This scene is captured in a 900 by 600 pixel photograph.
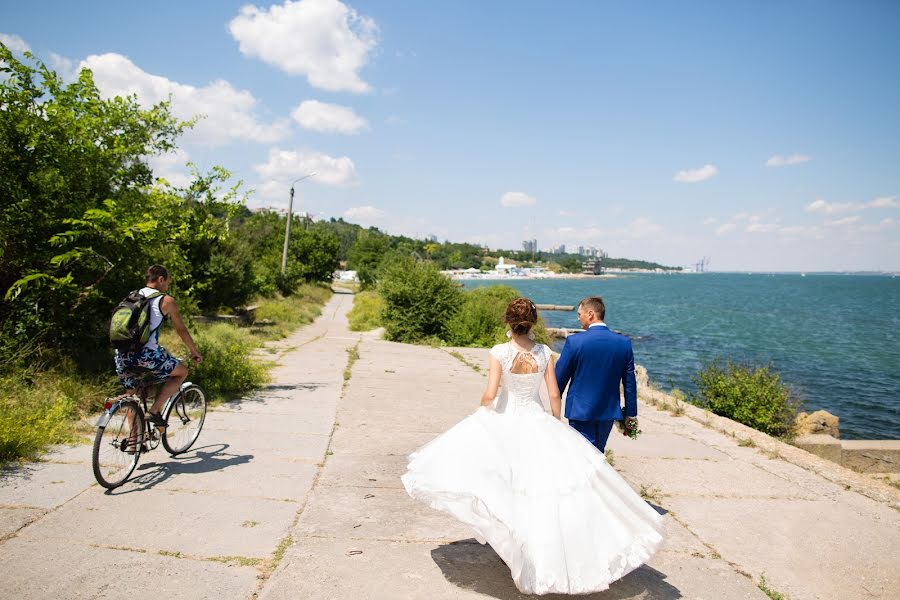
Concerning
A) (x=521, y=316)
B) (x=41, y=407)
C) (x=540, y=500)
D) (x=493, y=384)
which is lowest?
(x=41, y=407)

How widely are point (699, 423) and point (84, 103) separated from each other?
1106 centimetres

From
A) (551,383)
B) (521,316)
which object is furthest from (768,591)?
(521,316)

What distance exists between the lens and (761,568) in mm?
4484

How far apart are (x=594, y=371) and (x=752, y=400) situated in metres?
8.63

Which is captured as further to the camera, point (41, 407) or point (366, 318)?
point (366, 318)

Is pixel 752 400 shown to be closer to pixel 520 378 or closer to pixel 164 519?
pixel 520 378

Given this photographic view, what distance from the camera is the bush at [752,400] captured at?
1147 cm

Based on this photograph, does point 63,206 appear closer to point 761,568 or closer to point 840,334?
point 761,568

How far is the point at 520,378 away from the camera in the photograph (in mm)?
4250

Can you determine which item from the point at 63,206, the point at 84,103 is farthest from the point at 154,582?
the point at 84,103

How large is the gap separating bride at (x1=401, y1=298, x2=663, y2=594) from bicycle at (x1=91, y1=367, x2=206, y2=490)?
2979 mm

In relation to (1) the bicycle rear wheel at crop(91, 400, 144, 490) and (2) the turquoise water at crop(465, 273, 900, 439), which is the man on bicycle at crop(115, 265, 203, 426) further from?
(2) the turquoise water at crop(465, 273, 900, 439)

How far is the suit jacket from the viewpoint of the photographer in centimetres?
493

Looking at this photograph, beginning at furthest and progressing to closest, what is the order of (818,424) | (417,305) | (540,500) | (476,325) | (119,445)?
(417,305)
(476,325)
(818,424)
(119,445)
(540,500)
